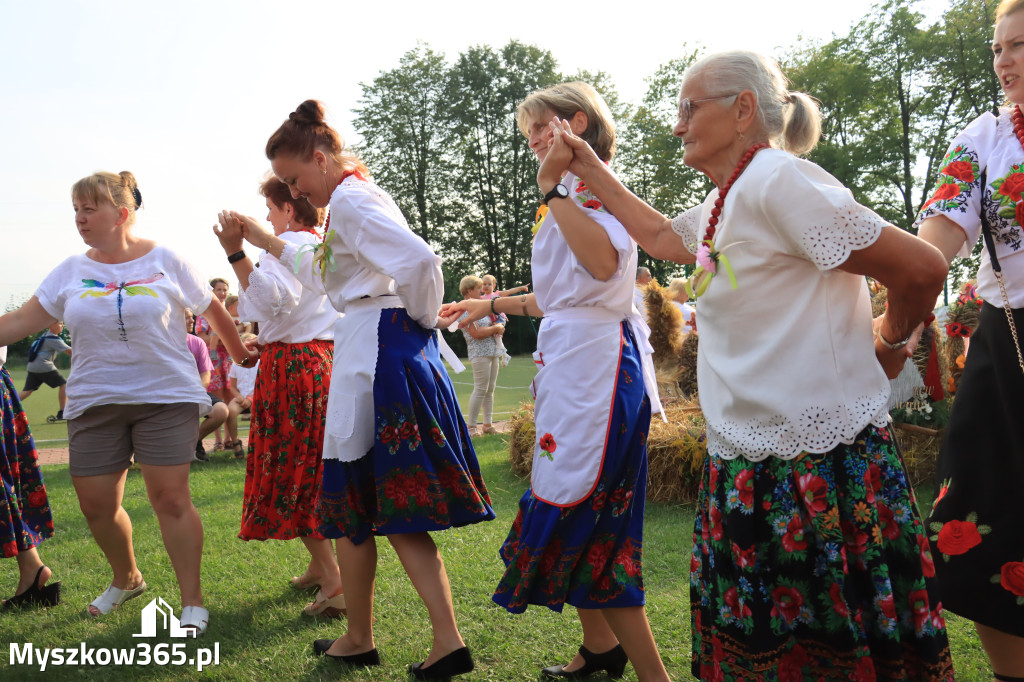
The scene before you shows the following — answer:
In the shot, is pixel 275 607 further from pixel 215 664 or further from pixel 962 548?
pixel 962 548

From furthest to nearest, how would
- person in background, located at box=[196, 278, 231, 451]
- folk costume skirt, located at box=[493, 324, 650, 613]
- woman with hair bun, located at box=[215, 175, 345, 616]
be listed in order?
person in background, located at box=[196, 278, 231, 451]
woman with hair bun, located at box=[215, 175, 345, 616]
folk costume skirt, located at box=[493, 324, 650, 613]

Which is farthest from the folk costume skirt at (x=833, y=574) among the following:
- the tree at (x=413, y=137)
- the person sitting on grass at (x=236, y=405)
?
the tree at (x=413, y=137)

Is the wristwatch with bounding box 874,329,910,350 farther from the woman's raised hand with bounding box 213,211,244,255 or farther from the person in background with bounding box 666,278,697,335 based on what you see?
the person in background with bounding box 666,278,697,335

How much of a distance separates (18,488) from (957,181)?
4.71 metres

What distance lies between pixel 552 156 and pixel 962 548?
5.42ft

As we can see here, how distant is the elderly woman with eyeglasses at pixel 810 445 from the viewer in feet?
5.46

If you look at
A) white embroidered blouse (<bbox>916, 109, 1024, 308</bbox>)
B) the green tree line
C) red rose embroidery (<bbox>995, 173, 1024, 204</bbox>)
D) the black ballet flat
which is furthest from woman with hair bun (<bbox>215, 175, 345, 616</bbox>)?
the green tree line

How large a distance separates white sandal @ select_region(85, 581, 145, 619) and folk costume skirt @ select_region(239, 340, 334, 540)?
2.56 feet

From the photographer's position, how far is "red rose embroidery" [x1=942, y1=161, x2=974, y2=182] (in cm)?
226

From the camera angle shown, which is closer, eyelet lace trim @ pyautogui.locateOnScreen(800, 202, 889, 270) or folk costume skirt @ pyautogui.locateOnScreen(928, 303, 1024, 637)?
eyelet lace trim @ pyautogui.locateOnScreen(800, 202, 889, 270)

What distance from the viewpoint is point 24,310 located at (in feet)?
13.4

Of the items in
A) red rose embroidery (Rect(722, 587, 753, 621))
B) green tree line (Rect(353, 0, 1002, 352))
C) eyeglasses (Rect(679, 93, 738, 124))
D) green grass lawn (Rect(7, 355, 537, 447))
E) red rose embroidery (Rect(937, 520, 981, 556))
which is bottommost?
green grass lawn (Rect(7, 355, 537, 447))

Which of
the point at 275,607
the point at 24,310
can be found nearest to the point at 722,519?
the point at 275,607

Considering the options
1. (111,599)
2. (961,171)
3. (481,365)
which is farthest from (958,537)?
(481,365)
